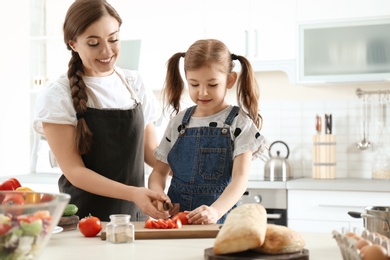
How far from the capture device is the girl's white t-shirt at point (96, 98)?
213 centimetres

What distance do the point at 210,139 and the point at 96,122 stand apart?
1.30 ft

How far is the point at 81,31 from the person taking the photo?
213 cm

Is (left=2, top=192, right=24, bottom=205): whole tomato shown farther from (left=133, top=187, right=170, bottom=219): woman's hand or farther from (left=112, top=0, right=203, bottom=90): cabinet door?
(left=112, top=0, right=203, bottom=90): cabinet door

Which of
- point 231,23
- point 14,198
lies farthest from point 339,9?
point 14,198

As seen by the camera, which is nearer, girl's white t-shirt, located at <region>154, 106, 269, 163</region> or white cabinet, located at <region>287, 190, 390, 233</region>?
girl's white t-shirt, located at <region>154, 106, 269, 163</region>

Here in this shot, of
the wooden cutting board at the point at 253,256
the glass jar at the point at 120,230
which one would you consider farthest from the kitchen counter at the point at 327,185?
the wooden cutting board at the point at 253,256

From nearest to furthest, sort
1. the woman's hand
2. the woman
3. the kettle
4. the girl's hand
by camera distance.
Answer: the girl's hand < the woman's hand < the woman < the kettle

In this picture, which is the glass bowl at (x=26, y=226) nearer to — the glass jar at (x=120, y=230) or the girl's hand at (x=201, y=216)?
the glass jar at (x=120, y=230)

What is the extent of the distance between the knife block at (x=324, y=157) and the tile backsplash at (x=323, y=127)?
172 mm

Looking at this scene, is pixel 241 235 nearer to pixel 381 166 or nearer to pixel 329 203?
pixel 329 203

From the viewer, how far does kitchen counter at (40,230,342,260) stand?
147 cm

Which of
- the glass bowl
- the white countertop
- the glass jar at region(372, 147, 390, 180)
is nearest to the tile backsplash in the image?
the glass jar at region(372, 147, 390, 180)

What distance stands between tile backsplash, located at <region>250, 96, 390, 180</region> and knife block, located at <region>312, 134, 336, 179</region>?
6.8 inches

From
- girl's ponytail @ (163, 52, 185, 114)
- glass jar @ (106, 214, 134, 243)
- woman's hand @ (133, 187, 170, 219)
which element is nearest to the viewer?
glass jar @ (106, 214, 134, 243)
